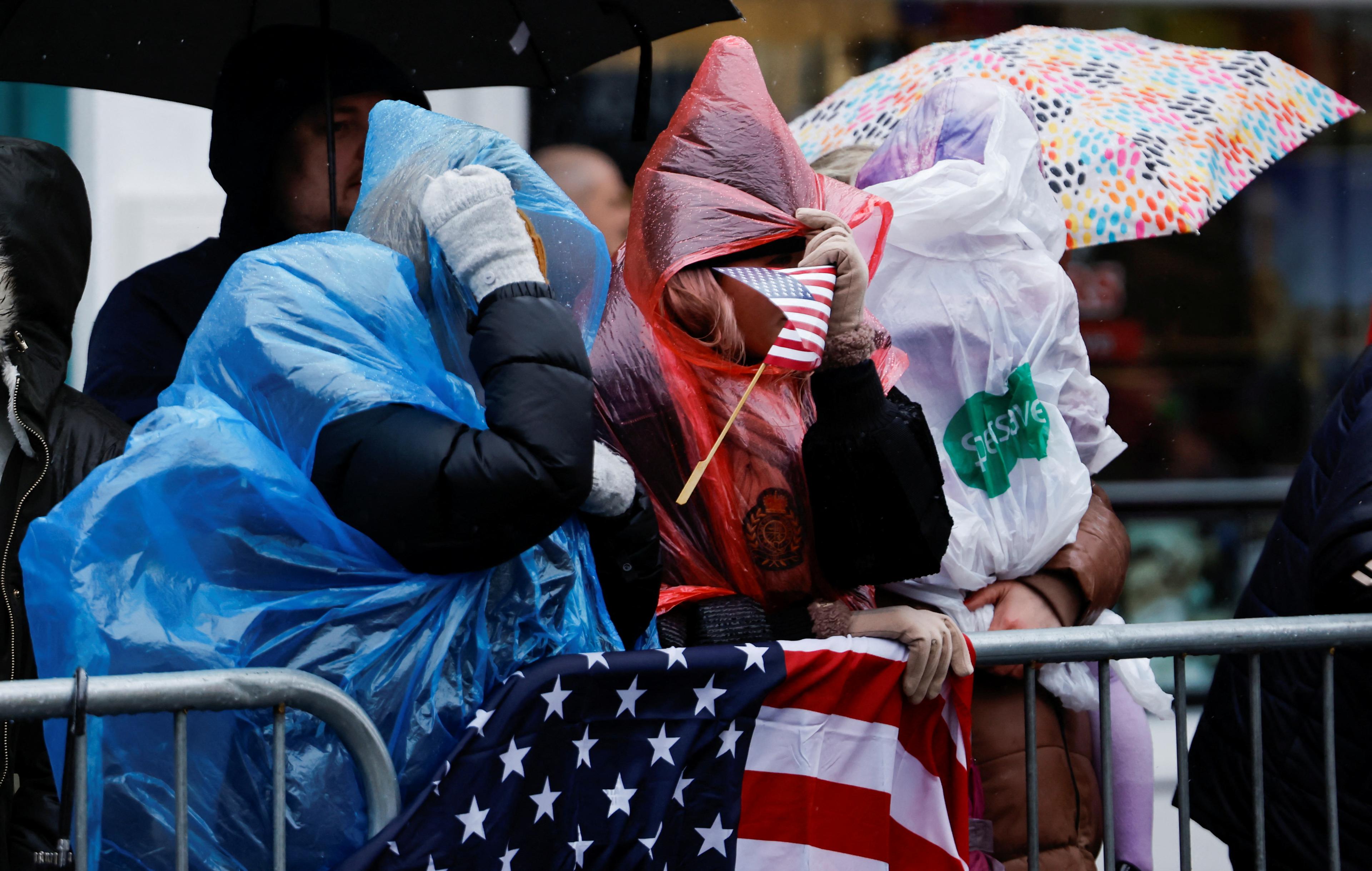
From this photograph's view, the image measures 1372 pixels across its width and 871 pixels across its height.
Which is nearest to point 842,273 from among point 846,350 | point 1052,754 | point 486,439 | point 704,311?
point 846,350

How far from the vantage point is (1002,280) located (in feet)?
9.09

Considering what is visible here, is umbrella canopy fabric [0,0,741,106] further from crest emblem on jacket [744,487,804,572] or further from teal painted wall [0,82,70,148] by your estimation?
teal painted wall [0,82,70,148]

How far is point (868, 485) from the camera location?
2334mm

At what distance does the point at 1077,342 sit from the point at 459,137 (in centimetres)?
144

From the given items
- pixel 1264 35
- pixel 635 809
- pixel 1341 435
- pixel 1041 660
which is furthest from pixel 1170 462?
pixel 635 809

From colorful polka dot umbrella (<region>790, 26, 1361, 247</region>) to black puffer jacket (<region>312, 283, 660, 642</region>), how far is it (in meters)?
1.72

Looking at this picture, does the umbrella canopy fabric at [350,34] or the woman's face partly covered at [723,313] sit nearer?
the woman's face partly covered at [723,313]

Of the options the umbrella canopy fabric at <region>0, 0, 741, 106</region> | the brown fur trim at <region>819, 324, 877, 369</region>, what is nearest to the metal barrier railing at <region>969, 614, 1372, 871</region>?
the brown fur trim at <region>819, 324, 877, 369</region>

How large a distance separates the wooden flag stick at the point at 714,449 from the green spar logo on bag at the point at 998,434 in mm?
523

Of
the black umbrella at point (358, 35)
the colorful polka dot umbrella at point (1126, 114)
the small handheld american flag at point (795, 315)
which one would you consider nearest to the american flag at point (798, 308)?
the small handheld american flag at point (795, 315)

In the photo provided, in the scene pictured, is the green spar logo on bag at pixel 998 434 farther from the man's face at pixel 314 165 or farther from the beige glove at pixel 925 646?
the man's face at pixel 314 165

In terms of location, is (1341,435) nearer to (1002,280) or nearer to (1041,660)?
(1002,280)

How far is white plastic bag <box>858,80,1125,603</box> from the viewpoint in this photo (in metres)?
2.67

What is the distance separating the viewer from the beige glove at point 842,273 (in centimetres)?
237
